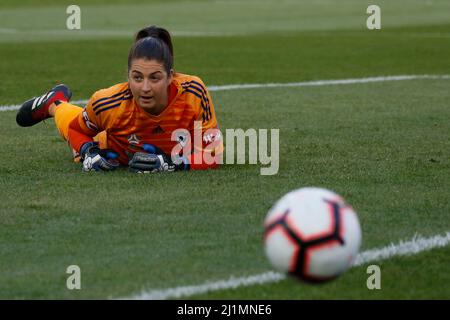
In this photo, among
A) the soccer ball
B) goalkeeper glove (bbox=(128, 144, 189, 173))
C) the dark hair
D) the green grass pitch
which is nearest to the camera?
the soccer ball

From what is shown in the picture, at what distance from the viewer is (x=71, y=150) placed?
31.8ft

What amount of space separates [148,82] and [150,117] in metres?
0.38

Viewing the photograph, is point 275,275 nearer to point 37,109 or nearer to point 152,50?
point 152,50

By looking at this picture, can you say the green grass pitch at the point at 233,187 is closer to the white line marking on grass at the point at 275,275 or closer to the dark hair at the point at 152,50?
the white line marking on grass at the point at 275,275

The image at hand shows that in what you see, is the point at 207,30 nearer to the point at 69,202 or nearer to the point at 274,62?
the point at 274,62

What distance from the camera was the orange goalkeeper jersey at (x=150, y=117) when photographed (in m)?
8.76

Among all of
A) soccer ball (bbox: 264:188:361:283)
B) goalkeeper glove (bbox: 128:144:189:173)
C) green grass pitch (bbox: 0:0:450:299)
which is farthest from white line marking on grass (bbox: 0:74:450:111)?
soccer ball (bbox: 264:188:361:283)

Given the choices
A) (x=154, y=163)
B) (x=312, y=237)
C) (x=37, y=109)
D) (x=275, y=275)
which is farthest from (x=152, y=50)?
→ (x=312, y=237)

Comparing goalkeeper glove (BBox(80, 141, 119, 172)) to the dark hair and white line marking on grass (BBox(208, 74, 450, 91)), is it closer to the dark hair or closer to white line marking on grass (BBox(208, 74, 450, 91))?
the dark hair

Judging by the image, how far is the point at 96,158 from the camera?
868cm

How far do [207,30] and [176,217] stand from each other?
20.8 metres

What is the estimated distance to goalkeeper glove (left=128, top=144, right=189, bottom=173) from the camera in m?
8.56

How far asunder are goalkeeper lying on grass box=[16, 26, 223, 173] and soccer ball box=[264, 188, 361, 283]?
3.28m
